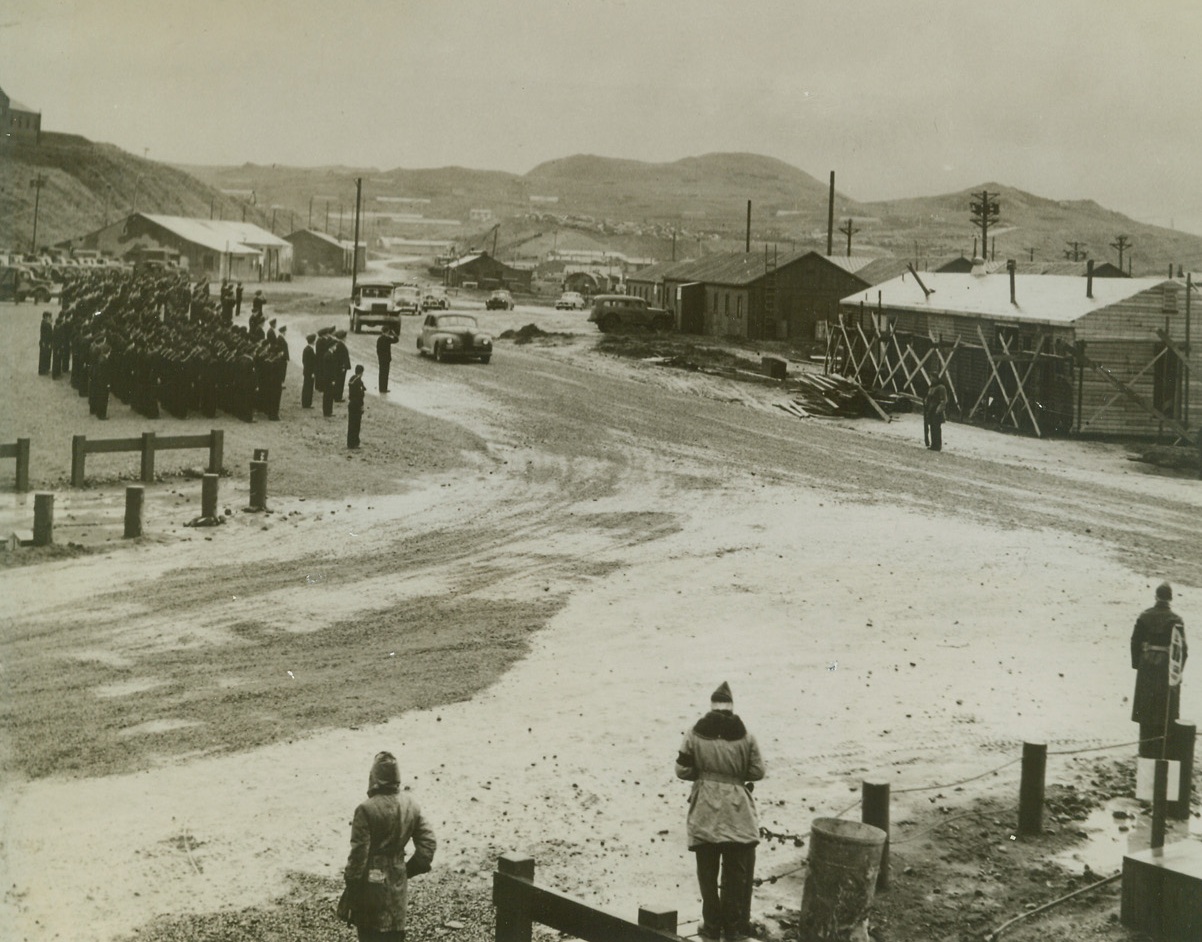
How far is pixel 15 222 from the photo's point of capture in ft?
321

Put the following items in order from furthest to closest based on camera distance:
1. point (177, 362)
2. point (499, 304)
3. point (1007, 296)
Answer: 1. point (499, 304)
2. point (1007, 296)
3. point (177, 362)

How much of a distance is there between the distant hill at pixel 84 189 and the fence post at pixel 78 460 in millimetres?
73775

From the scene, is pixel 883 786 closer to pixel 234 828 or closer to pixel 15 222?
pixel 234 828

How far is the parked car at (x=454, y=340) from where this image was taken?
39219 millimetres

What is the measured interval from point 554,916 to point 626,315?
164 ft

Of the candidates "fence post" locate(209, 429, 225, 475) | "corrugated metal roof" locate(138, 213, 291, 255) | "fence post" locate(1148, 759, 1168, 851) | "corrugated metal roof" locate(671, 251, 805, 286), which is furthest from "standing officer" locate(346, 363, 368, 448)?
"corrugated metal roof" locate(138, 213, 291, 255)

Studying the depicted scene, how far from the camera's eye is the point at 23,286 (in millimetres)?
52906

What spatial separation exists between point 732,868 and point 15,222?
10309 centimetres

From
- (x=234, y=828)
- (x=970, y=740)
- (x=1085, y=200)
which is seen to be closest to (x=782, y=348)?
(x=970, y=740)

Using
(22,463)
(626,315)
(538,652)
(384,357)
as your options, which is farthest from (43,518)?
(626,315)

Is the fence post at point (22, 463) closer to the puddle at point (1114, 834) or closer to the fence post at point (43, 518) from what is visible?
the fence post at point (43, 518)

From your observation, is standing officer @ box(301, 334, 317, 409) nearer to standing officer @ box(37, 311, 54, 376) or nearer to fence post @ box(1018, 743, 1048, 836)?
standing officer @ box(37, 311, 54, 376)

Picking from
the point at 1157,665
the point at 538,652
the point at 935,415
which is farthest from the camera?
the point at 935,415

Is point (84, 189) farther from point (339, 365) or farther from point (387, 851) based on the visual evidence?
point (387, 851)
